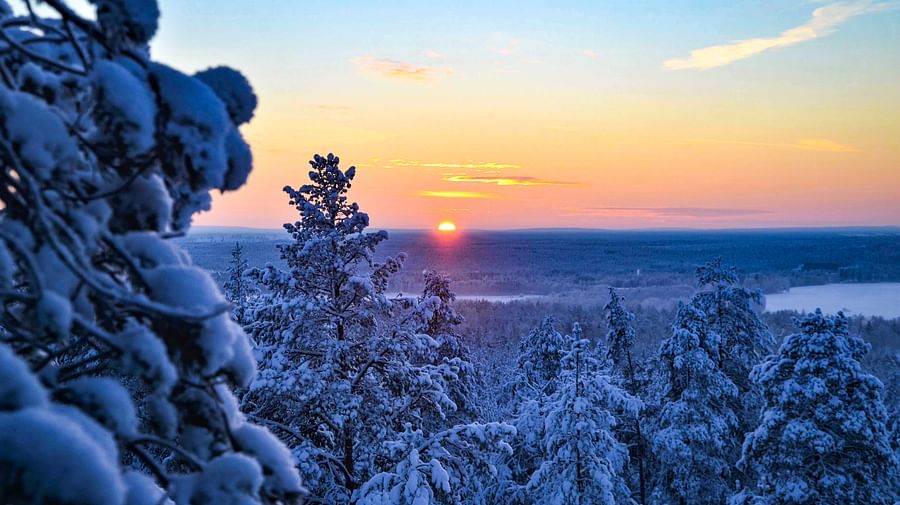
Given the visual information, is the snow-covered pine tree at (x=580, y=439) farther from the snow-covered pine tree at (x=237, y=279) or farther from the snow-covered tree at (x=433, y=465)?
the snow-covered pine tree at (x=237, y=279)

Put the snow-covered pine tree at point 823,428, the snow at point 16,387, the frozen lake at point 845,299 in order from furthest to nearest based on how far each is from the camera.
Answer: the frozen lake at point 845,299 < the snow-covered pine tree at point 823,428 < the snow at point 16,387

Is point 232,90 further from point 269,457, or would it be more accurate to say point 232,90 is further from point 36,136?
point 269,457

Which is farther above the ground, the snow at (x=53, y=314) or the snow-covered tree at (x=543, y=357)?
the snow at (x=53, y=314)

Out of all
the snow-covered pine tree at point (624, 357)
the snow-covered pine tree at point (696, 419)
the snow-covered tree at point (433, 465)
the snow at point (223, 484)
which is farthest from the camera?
the snow-covered pine tree at point (624, 357)

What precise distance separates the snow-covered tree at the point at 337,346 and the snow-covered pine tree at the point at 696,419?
11.4 m

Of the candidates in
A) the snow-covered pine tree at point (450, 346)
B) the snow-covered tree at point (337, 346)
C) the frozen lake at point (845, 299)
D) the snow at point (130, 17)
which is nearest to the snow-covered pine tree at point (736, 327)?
the snow-covered pine tree at point (450, 346)

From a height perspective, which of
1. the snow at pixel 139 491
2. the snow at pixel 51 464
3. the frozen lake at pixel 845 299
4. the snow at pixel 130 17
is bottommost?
the frozen lake at pixel 845 299

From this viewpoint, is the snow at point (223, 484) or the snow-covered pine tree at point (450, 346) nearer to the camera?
the snow at point (223, 484)

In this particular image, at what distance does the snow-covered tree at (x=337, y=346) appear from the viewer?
851 cm

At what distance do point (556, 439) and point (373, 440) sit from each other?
17.3 feet

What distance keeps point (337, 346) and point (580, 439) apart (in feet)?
21.6

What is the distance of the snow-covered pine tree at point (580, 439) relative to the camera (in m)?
12.5

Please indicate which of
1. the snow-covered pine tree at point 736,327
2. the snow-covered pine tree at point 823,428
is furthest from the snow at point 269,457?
the snow-covered pine tree at point 736,327

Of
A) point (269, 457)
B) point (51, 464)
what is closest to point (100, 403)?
point (51, 464)
